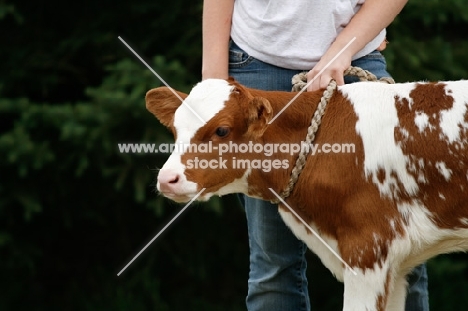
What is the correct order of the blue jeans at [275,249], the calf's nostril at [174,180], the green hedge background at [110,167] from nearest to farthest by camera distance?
the calf's nostril at [174,180]
the blue jeans at [275,249]
the green hedge background at [110,167]

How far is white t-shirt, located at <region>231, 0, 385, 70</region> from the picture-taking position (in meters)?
3.77

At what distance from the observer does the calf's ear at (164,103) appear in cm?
372

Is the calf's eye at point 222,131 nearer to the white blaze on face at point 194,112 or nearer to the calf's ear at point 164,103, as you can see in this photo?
the white blaze on face at point 194,112

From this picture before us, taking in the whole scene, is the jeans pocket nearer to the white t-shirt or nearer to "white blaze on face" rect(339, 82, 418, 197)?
the white t-shirt

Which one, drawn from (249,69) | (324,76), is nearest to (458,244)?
(324,76)

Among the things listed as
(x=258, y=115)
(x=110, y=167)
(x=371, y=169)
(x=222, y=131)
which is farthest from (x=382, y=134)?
(x=110, y=167)

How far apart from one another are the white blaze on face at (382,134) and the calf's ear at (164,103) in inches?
27.1

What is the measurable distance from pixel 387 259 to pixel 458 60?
157 inches

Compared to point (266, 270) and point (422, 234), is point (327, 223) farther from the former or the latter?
point (266, 270)

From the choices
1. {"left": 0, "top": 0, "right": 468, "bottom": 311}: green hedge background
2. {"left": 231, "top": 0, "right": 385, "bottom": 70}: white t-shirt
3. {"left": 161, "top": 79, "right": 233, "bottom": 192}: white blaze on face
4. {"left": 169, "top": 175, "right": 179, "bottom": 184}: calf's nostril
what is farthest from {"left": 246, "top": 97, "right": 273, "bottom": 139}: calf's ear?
{"left": 0, "top": 0, "right": 468, "bottom": 311}: green hedge background

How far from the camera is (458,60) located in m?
7.04

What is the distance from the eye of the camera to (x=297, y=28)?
3.77m

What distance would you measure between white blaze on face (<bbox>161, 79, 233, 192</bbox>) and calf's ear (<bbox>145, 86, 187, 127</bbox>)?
271mm

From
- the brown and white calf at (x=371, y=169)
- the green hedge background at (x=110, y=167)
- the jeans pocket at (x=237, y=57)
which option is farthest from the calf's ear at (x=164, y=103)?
the green hedge background at (x=110, y=167)
